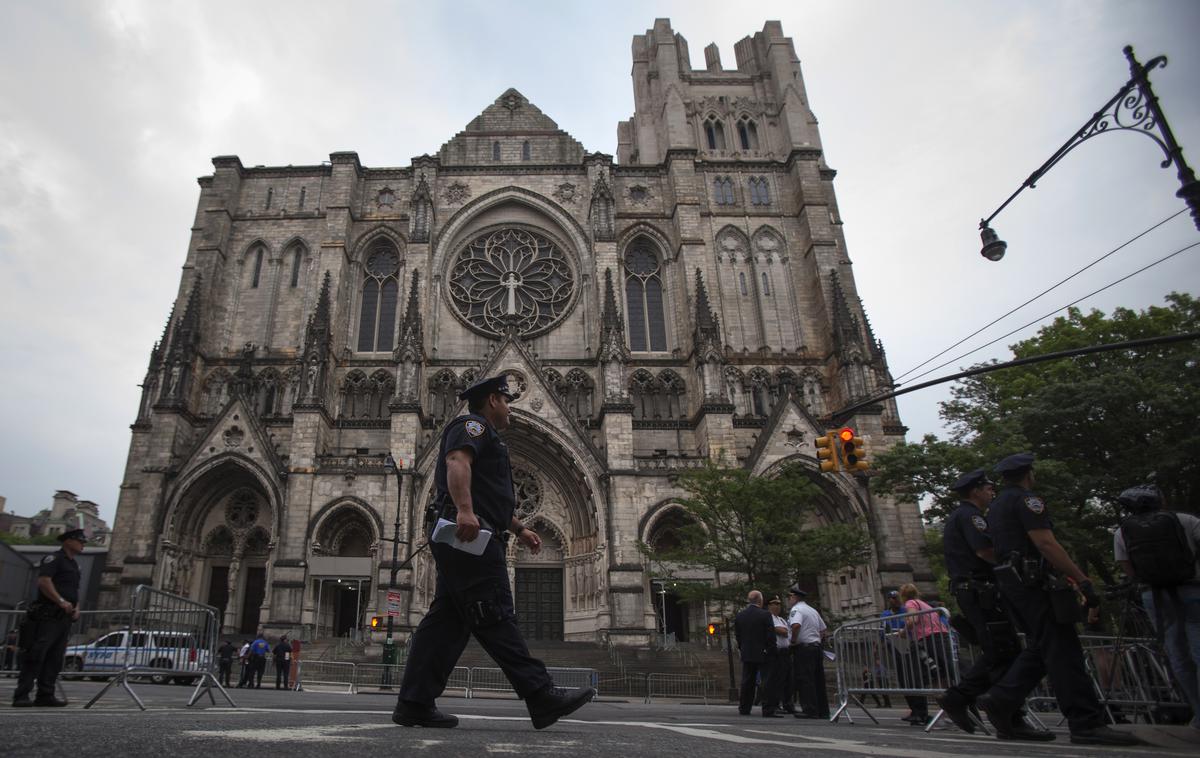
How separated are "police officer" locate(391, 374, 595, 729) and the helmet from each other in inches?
178

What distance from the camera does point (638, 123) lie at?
3819 cm

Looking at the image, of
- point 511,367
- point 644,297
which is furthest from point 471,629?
point 644,297

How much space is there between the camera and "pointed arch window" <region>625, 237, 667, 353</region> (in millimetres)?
29766

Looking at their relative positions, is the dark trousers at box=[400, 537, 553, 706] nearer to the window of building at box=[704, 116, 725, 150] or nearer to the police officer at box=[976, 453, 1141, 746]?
the police officer at box=[976, 453, 1141, 746]

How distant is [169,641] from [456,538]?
539 cm

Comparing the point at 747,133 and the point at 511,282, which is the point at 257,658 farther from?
the point at 747,133

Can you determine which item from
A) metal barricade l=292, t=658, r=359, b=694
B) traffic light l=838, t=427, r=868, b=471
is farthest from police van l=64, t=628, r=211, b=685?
metal barricade l=292, t=658, r=359, b=694

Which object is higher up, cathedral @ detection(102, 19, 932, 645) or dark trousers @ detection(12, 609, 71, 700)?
cathedral @ detection(102, 19, 932, 645)

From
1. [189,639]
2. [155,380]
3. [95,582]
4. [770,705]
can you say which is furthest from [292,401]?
[770,705]

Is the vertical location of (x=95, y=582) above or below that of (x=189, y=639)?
above

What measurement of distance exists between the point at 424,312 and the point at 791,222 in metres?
16.3

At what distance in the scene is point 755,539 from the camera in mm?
19047

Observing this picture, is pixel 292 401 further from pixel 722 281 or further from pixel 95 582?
pixel 722 281

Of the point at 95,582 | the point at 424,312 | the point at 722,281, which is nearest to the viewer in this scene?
the point at 95,582
